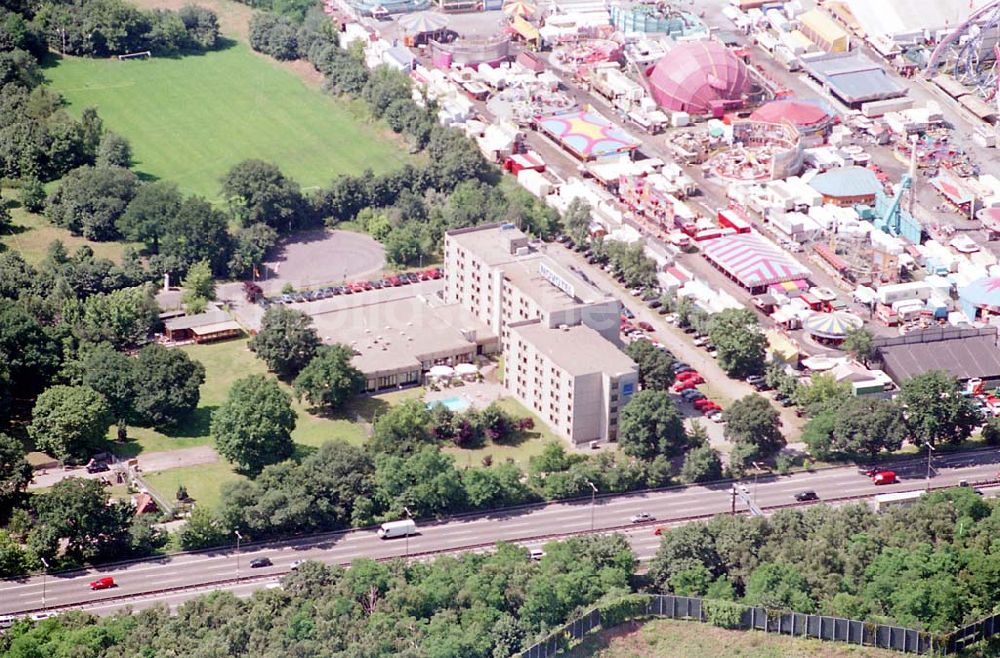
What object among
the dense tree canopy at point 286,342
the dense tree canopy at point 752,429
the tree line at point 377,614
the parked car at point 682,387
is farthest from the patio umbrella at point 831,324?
the dense tree canopy at point 286,342

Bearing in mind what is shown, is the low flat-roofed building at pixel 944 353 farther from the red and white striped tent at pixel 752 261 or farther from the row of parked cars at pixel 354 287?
the row of parked cars at pixel 354 287

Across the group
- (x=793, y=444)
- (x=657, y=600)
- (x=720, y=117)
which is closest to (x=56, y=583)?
(x=657, y=600)

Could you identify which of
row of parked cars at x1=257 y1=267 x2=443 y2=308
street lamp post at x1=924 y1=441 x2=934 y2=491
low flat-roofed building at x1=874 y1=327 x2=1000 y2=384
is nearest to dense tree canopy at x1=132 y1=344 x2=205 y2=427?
row of parked cars at x1=257 y1=267 x2=443 y2=308

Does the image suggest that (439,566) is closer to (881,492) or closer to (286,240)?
(881,492)

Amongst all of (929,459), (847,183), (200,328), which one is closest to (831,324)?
(929,459)

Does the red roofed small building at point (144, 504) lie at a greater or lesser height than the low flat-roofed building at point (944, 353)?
lesser

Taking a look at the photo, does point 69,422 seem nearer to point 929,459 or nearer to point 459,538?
point 459,538
